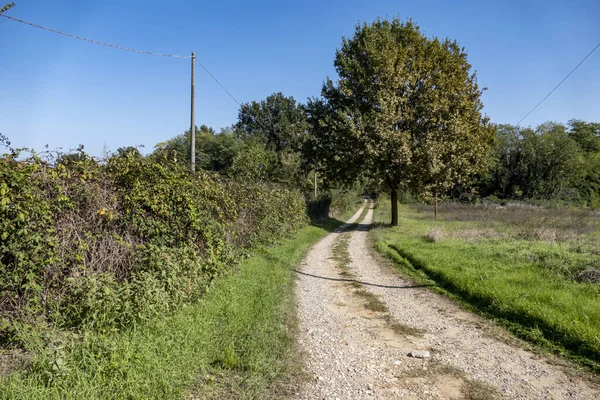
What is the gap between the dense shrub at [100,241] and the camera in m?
4.61

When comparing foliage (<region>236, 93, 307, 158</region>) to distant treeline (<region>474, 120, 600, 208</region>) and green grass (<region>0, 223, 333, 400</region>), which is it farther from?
green grass (<region>0, 223, 333, 400</region>)

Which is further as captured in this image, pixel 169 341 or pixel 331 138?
pixel 331 138

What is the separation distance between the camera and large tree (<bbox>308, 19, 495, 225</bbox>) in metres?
22.4

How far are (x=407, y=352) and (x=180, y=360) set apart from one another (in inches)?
120

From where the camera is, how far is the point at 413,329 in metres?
6.32

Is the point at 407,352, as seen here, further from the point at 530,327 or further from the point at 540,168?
the point at 540,168

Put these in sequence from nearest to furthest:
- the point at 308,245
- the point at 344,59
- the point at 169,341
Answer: the point at 169,341
the point at 308,245
the point at 344,59

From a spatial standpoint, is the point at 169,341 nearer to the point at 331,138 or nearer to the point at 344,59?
the point at 331,138

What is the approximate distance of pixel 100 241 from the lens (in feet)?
19.3

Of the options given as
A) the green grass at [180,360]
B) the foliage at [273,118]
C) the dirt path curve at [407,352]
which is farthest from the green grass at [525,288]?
the foliage at [273,118]

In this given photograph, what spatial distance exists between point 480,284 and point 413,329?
2.92 m

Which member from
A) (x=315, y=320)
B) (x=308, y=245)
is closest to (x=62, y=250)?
(x=315, y=320)

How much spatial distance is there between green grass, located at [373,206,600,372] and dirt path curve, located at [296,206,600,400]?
57 cm

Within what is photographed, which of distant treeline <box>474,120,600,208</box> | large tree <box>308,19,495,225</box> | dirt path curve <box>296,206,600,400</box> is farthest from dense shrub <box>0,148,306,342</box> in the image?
distant treeline <box>474,120,600,208</box>
